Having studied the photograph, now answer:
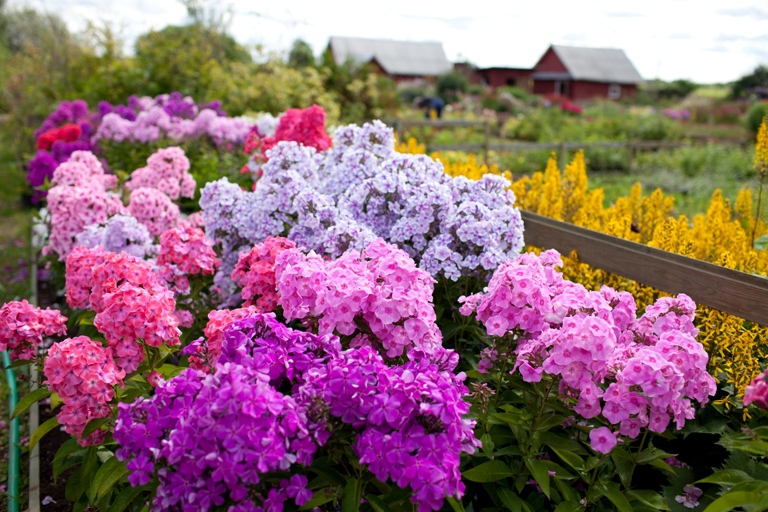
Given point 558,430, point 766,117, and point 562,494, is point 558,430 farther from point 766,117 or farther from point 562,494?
point 766,117

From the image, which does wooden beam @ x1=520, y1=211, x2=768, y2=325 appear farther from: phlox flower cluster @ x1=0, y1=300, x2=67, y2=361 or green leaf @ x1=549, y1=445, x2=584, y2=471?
phlox flower cluster @ x1=0, y1=300, x2=67, y2=361

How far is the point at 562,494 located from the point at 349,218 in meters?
1.68

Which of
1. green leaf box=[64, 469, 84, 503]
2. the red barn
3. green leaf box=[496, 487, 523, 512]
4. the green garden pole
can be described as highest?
the red barn

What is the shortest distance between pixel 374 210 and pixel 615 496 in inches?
71.4

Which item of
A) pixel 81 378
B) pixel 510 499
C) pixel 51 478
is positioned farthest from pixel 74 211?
pixel 510 499

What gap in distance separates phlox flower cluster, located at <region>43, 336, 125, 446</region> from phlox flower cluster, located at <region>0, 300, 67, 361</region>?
0.44 metres

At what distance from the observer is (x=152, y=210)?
4.13 m

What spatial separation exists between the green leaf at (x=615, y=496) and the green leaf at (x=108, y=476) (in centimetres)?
166

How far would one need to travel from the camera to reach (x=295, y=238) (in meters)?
3.43

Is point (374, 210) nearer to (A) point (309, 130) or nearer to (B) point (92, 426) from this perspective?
(B) point (92, 426)

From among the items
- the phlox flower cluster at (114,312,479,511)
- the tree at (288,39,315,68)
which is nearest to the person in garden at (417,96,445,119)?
the tree at (288,39,315,68)

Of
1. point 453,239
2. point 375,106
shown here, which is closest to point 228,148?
point 453,239

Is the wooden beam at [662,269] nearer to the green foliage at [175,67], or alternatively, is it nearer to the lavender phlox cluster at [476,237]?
the lavender phlox cluster at [476,237]

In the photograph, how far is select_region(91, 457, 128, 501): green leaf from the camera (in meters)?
2.21
